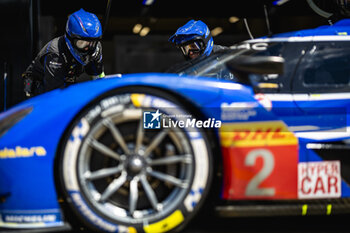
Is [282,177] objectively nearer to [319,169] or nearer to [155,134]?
[319,169]

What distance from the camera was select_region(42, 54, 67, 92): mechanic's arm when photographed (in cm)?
467

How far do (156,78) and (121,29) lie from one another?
801cm


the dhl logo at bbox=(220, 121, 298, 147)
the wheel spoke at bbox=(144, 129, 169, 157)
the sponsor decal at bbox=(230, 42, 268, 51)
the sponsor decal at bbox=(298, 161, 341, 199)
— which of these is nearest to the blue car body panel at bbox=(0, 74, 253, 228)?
the wheel spoke at bbox=(144, 129, 169, 157)

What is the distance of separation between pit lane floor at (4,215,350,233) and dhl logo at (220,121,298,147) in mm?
502

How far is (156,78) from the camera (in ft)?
8.39

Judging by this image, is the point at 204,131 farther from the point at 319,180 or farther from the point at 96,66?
the point at 96,66

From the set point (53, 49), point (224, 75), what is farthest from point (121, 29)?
point (224, 75)

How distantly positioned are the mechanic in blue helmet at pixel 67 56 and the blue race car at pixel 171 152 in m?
2.11

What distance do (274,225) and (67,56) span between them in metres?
2.94

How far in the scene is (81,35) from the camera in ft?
15.6

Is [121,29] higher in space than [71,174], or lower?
higher

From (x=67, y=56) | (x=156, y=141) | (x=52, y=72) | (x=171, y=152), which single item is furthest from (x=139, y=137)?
(x=67, y=56)

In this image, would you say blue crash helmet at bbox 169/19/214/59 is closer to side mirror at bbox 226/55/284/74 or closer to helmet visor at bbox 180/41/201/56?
helmet visor at bbox 180/41/201/56

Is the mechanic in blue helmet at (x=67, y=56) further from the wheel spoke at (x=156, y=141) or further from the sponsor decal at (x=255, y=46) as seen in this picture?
the wheel spoke at (x=156, y=141)
